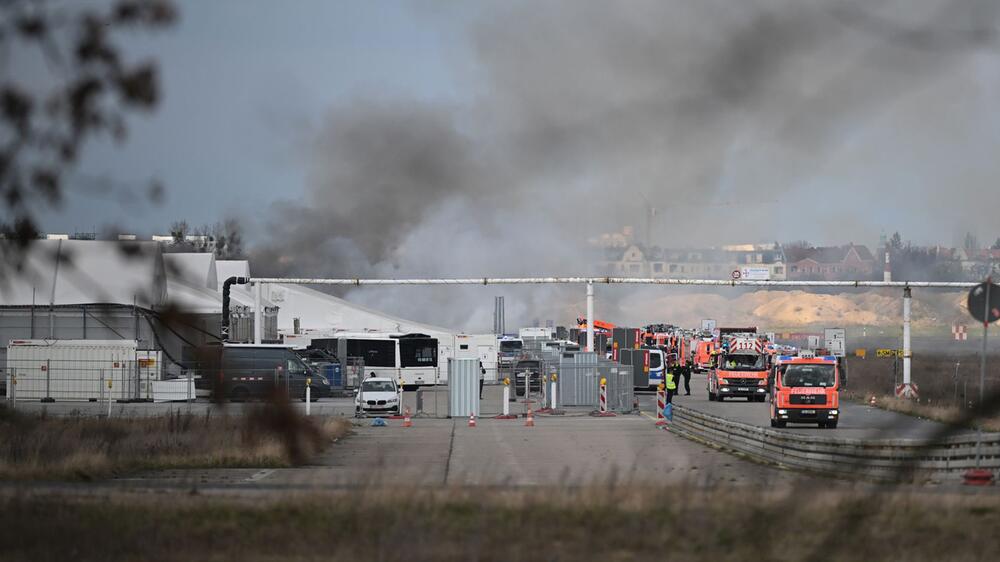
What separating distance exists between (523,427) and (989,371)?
94.9ft

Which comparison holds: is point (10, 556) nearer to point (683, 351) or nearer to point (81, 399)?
point (81, 399)

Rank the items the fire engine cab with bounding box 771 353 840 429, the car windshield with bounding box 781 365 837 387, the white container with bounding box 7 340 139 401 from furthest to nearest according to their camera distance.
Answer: the white container with bounding box 7 340 139 401 < the car windshield with bounding box 781 365 837 387 < the fire engine cab with bounding box 771 353 840 429

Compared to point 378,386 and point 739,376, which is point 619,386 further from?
point 739,376

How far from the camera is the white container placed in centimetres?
4397

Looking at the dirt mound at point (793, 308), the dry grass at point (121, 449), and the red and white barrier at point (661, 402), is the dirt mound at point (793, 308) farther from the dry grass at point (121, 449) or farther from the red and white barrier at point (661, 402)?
the dry grass at point (121, 449)

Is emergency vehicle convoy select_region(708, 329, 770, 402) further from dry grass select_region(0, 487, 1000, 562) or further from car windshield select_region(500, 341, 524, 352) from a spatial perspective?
dry grass select_region(0, 487, 1000, 562)

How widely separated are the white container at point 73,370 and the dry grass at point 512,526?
99.0ft

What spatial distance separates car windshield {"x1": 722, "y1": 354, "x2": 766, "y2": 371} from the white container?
24.5 m

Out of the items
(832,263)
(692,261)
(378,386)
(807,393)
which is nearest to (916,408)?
(807,393)

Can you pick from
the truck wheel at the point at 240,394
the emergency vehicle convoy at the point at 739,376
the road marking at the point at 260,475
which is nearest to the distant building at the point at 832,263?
the emergency vehicle convoy at the point at 739,376

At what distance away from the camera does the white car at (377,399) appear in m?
43.3

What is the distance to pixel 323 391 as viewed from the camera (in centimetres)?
5003

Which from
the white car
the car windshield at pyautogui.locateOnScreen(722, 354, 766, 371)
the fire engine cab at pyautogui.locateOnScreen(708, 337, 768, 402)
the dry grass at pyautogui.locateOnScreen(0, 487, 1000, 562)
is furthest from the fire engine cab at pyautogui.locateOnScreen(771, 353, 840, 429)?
the dry grass at pyautogui.locateOnScreen(0, 487, 1000, 562)

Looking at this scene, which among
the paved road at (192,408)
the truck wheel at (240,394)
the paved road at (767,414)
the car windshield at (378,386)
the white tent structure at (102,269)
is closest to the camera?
the white tent structure at (102,269)
